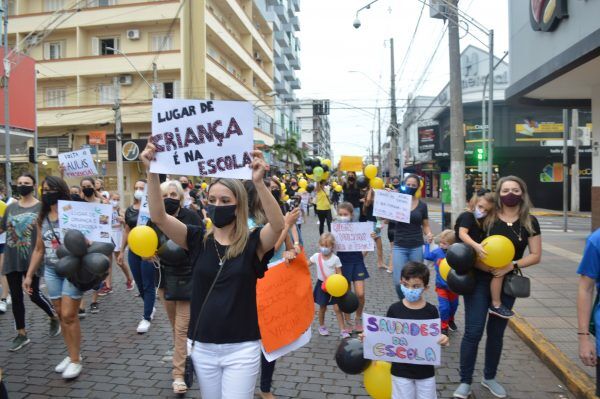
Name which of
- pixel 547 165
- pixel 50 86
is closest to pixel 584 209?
pixel 547 165

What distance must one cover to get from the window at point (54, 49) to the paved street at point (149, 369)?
3412cm

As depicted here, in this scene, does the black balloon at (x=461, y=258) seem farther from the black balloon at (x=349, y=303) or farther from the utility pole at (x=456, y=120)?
the utility pole at (x=456, y=120)

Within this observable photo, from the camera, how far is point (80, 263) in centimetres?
439

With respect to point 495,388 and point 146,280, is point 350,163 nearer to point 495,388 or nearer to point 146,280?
point 146,280

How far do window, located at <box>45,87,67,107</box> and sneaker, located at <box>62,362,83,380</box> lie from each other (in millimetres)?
34631

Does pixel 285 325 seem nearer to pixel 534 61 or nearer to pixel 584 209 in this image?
pixel 534 61

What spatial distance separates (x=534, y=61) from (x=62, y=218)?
1026cm

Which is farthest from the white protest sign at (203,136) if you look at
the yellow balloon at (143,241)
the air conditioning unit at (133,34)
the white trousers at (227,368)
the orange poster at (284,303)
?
the air conditioning unit at (133,34)

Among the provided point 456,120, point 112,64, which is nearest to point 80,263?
point 456,120

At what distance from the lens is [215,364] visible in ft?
8.81

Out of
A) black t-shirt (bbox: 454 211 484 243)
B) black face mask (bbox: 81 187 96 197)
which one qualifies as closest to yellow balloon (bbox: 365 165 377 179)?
black face mask (bbox: 81 187 96 197)

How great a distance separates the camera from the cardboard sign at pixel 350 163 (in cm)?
1158

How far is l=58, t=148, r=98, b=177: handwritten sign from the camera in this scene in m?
8.62

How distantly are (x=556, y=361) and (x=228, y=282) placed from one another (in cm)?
369
